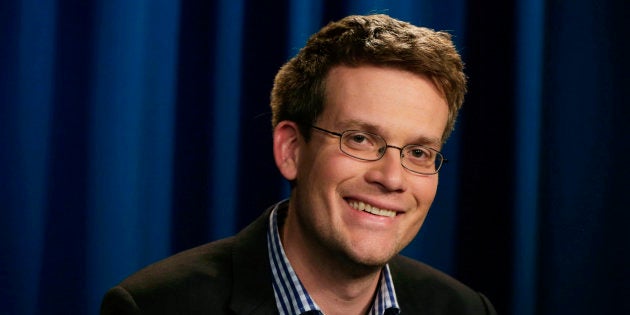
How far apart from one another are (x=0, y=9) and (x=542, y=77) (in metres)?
1.53

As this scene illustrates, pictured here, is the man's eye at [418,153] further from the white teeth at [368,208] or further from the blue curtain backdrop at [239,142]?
the blue curtain backdrop at [239,142]

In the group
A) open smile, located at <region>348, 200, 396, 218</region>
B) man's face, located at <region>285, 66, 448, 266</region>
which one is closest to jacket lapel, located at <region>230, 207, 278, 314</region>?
man's face, located at <region>285, 66, 448, 266</region>

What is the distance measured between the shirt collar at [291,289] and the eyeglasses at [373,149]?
278 mm

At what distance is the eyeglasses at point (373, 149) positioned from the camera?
1607 mm

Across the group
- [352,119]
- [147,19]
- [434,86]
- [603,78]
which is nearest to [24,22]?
[147,19]

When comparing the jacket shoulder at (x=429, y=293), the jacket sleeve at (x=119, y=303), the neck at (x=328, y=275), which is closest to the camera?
the jacket sleeve at (x=119, y=303)

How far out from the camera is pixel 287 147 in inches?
69.4

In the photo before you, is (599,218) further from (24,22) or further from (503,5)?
(24,22)

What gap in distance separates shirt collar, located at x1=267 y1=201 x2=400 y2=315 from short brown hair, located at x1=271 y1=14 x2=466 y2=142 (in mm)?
251

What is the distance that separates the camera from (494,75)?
2.29 meters

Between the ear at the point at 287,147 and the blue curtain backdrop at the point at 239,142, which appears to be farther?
the blue curtain backdrop at the point at 239,142

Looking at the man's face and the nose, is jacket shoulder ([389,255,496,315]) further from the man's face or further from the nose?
the nose

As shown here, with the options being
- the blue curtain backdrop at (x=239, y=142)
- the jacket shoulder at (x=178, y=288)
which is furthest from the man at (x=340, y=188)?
the blue curtain backdrop at (x=239, y=142)

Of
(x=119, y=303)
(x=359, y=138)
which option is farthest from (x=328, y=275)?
(x=119, y=303)
